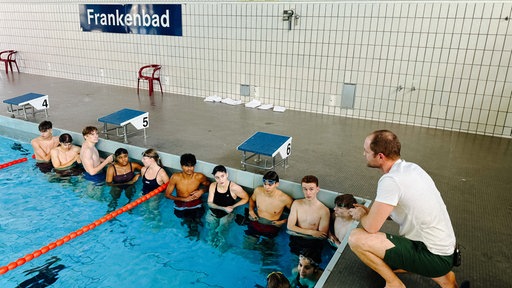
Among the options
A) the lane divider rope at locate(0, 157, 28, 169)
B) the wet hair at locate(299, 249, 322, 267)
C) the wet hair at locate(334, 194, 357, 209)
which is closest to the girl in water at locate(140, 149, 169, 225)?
the wet hair at locate(299, 249, 322, 267)

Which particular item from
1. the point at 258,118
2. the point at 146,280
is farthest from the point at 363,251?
the point at 258,118

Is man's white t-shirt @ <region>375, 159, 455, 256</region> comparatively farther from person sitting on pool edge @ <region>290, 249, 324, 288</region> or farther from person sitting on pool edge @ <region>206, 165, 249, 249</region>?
person sitting on pool edge @ <region>206, 165, 249, 249</region>

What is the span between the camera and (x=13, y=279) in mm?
3609

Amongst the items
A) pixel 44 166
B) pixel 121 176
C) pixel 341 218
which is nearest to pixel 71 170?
pixel 44 166

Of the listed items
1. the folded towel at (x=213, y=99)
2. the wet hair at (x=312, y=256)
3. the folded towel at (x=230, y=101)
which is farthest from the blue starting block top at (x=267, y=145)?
the folded towel at (x=213, y=99)

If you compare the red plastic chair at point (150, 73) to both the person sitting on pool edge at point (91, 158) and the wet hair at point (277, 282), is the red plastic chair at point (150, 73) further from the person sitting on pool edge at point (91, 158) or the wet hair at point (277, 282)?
the wet hair at point (277, 282)

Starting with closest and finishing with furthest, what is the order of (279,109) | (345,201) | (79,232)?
(345,201) → (79,232) → (279,109)

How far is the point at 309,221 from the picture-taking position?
419 cm

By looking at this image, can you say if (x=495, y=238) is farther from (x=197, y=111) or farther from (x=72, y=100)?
(x=72, y=100)

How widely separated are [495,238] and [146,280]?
10.8 ft

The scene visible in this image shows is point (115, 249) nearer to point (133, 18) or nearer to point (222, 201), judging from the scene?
point (222, 201)

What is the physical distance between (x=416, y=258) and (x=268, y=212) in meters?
2.21

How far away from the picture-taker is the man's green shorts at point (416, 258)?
248 centimetres

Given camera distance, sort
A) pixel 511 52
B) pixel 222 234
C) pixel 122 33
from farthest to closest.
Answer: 1. pixel 122 33
2. pixel 511 52
3. pixel 222 234
